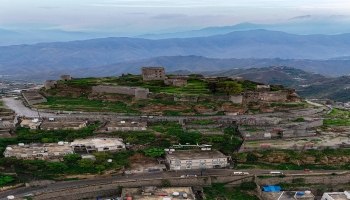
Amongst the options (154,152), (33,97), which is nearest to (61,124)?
(154,152)

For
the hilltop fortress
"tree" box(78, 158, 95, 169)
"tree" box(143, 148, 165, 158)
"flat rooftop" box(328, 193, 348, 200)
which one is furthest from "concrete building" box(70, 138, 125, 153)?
"flat rooftop" box(328, 193, 348, 200)

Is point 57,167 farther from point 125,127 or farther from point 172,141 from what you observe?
point 172,141

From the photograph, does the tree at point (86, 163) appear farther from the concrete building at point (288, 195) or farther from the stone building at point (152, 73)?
the stone building at point (152, 73)

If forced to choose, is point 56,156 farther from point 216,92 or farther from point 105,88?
point 216,92

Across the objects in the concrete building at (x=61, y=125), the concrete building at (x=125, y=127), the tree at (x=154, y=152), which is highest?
the concrete building at (x=61, y=125)

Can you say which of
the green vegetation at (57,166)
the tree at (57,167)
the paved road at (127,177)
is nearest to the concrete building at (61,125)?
the green vegetation at (57,166)

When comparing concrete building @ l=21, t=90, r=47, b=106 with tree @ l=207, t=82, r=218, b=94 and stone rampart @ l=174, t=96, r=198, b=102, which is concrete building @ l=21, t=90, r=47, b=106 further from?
tree @ l=207, t=82, r=218, b=94
